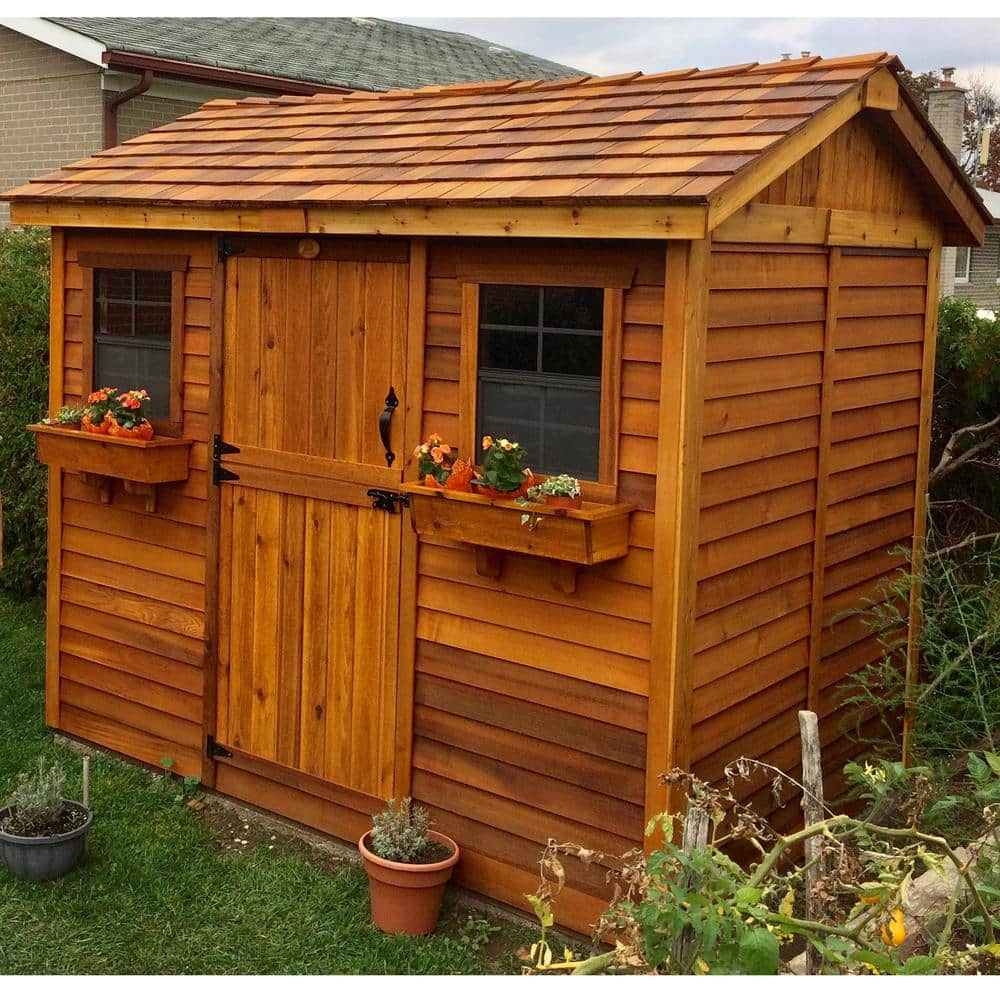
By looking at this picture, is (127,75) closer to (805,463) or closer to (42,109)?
(42,109)

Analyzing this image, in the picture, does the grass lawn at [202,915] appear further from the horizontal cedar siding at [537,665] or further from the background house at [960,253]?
the background house at [960,253]

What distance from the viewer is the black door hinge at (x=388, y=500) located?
589 centimetres

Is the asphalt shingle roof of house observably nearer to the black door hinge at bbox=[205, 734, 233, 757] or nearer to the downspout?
the downspout

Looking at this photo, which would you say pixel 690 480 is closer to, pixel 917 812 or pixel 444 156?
pixel 917 812

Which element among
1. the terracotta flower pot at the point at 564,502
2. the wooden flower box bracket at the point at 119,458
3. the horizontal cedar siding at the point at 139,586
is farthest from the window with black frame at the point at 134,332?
the terracotta flower pot at the point at 564,502

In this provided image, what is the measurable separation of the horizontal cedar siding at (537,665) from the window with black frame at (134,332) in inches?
68.3

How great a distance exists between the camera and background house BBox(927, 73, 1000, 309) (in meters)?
24.9

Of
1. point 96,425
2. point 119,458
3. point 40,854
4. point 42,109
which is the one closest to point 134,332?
point 96,425

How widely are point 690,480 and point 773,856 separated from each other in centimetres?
181

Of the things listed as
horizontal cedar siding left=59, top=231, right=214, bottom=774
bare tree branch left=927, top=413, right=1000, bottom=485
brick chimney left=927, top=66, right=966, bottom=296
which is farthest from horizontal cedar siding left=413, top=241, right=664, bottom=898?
brick chimney left=927, top=66, right=966, bottom=296

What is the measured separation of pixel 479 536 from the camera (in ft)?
17.3

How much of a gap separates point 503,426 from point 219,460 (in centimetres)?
177

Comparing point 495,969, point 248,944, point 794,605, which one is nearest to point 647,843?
point 495,969

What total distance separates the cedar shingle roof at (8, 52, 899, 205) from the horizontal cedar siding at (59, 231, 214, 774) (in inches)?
16.5
